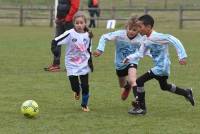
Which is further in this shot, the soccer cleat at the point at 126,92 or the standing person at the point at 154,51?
the soccer cleat at the point at 126,92

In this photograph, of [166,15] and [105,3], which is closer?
[166,15]

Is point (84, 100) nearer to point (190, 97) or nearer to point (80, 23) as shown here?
point (80, 23)

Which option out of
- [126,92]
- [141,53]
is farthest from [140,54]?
[126,92]

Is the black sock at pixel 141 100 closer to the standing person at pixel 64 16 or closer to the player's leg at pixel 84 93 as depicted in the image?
the player's leg at pixel 84 93

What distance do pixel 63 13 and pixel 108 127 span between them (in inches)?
274

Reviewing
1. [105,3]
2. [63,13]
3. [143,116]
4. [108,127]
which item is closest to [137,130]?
[108,127]

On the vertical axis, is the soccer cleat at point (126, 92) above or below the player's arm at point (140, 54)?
below

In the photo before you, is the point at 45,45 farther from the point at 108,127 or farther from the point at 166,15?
the point at 166,15

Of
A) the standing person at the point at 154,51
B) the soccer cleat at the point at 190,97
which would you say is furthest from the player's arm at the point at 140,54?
the soccer cleat at the point at 190,97

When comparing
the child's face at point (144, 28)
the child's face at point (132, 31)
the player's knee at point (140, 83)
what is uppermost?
the child's face at point (144, 28)

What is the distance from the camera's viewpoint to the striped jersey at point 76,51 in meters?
9.26

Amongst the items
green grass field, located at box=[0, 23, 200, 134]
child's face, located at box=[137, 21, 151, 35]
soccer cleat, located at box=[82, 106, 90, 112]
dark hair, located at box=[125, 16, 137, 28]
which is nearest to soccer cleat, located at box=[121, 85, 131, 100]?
green grass field, located at box=[0, 23, 200, 134]

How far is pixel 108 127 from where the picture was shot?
788cm

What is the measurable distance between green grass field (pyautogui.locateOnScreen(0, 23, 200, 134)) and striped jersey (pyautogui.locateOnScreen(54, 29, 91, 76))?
0.63 meters
